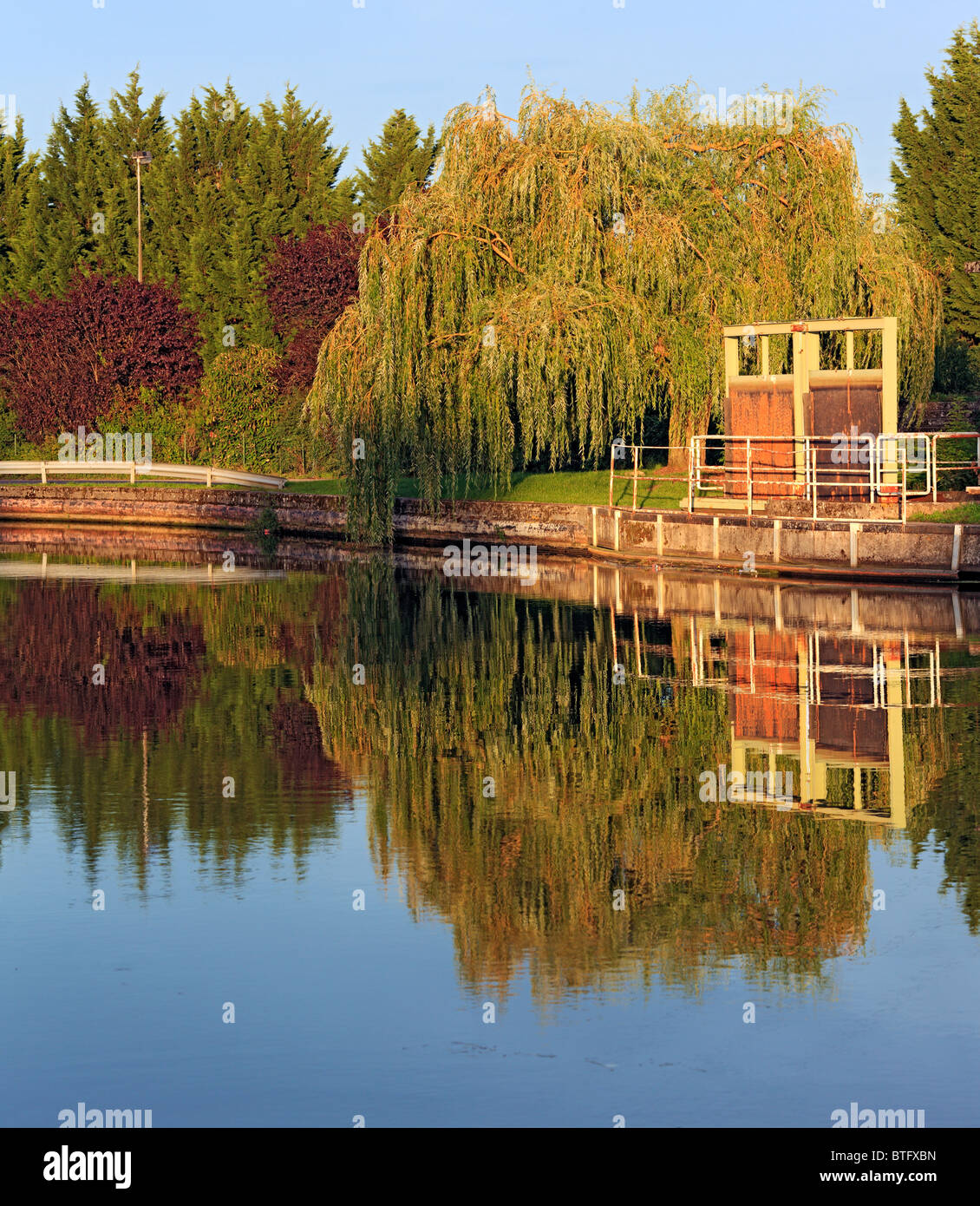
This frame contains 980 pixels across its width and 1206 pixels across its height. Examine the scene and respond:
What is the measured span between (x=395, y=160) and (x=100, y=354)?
19.5 metres

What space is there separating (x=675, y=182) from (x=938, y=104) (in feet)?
116

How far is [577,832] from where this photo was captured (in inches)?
477

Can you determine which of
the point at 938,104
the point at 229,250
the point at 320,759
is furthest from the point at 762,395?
the point at 229,250

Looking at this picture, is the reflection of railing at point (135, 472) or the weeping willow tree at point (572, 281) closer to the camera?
the weeping willow tree at point (572, 281)

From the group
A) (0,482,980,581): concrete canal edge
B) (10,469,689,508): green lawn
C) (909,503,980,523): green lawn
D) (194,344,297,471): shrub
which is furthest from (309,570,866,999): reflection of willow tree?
(194,344,297,471): shrub

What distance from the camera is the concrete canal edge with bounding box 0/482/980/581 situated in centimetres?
3091

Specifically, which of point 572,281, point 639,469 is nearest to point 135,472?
point 639,469

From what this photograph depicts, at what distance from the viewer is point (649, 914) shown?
999cm

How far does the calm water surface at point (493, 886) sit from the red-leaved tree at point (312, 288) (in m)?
38.4

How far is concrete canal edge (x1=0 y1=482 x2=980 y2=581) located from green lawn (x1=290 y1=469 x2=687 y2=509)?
3.83 feet

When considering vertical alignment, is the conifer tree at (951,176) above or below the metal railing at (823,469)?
above

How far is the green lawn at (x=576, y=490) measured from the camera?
41.2 m

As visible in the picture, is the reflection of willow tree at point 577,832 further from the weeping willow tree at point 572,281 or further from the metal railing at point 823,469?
the weeping willow tree at point 572,281

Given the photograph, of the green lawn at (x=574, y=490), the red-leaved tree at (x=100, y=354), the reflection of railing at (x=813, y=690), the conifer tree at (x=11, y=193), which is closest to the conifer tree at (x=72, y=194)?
the conifer tree at (x=11, y=193)
